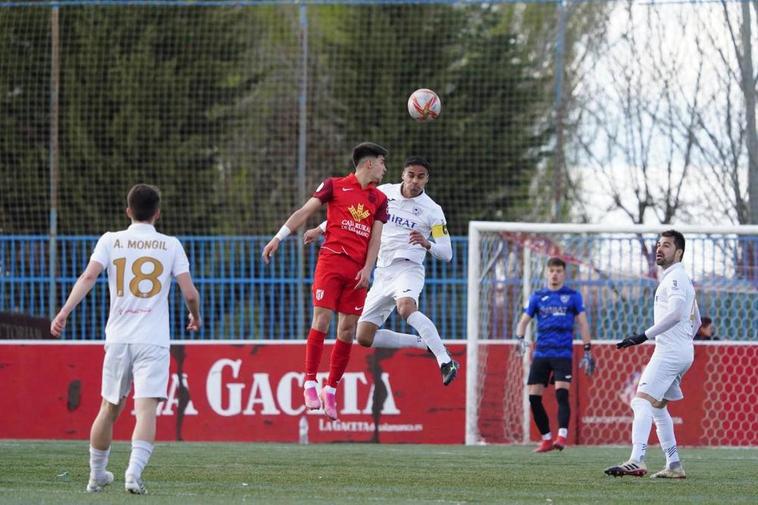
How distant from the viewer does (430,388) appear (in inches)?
687

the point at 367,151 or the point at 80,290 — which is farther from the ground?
the point at 367,151

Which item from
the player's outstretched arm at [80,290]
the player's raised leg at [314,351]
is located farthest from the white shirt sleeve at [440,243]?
the player's outstretched arm at [80,290]

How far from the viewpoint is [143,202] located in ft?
27.4

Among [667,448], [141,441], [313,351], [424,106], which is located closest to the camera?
[141,441]

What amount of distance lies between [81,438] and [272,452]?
4.60m

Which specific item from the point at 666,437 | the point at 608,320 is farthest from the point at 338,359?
the point at 608,320

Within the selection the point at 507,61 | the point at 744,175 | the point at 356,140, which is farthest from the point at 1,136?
the point at 744,175

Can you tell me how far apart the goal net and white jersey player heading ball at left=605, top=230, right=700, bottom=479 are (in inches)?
222

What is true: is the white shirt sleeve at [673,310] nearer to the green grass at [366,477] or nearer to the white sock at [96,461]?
the green grass at [366,477]

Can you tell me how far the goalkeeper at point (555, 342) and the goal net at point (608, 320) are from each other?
1754mm

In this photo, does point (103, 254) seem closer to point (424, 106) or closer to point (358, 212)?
point (358, 212)

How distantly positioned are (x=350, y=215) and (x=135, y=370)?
3.41 metres

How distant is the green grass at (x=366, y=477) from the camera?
27.9 feet

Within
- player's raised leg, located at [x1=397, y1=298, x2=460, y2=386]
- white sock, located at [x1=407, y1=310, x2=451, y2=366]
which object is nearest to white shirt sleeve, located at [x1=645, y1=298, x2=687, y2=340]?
player's raised leg, located at [x1=397, y1=298, x2=460, y2=386]
